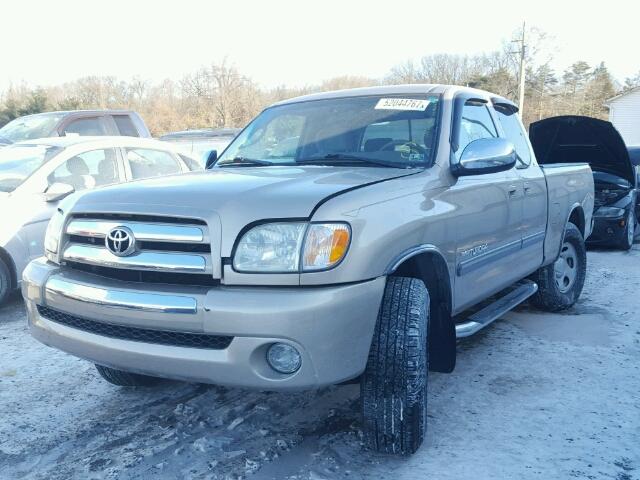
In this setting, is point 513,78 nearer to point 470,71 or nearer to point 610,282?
point 470,71

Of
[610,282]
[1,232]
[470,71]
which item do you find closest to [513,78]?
→ [470,71]

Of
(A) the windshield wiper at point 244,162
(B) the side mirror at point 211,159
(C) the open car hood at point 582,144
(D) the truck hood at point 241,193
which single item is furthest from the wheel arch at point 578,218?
(B) the side mirror at point 211,159

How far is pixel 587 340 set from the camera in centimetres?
457

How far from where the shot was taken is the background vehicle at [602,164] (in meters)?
8.05

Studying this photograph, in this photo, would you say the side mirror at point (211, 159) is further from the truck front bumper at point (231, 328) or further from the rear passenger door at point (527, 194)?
the rear passenger door at point (527, 194)

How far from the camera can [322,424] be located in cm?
321

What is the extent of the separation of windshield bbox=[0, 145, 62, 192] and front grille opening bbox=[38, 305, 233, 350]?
3.39 metres

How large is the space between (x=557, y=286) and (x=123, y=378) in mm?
3707

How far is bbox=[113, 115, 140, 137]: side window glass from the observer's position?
35.5ft

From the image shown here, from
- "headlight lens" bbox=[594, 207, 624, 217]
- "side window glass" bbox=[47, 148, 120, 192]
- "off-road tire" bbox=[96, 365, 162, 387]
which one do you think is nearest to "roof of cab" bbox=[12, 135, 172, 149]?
"side window glass" bbox=[47, 148, 120, 192]

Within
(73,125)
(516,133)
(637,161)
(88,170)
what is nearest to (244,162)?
(516,133)

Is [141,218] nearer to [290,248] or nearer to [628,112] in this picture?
[290,248]

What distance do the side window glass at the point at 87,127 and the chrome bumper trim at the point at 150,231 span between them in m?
8.12

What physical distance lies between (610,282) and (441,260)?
426 cm
